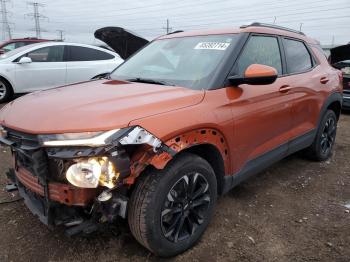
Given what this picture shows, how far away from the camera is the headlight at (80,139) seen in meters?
2.20

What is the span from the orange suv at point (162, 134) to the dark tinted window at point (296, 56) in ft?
0.13

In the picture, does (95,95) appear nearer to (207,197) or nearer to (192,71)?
(192,71)

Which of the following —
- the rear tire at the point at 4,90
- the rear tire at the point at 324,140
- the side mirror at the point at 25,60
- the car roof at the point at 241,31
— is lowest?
the rear tire at the point at 4,90

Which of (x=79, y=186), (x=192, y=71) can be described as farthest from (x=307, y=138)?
(x=79, y=186)

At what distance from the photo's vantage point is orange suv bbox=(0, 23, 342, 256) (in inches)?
89.5

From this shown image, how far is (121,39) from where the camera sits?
8812 millimetres

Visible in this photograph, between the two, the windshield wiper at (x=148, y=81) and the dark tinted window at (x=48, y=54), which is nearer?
the windshield wiper at (x=148, y=81)

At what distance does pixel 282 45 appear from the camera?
13.4 feet

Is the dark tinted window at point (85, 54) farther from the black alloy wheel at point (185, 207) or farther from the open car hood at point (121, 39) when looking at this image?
the black alloy wheel at point (185, 207)

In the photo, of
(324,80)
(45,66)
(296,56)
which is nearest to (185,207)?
(296,56)

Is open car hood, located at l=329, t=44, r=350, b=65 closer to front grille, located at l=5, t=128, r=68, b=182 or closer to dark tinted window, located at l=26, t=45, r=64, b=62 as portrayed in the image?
dark tinted window, located at l=26, t=45, r=64, b=62

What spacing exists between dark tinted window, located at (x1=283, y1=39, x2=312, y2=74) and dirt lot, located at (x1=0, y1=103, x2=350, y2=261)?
1.36 metres

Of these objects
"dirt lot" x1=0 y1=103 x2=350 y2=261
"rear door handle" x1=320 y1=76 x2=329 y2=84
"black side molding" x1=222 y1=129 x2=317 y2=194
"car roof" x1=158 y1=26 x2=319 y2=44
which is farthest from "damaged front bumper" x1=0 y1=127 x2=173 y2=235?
"rear door handle" x1=320 y1=76 x2=329 y2=84

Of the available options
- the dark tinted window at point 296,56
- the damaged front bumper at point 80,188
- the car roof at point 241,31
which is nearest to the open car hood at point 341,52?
the dark tinted window at point 296,56
